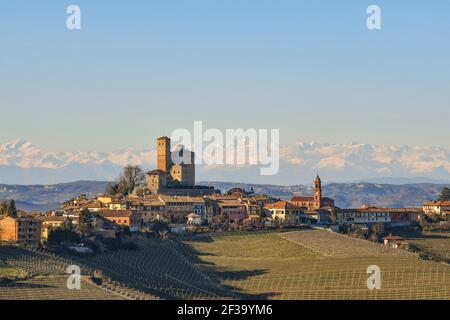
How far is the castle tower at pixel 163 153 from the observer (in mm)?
155375

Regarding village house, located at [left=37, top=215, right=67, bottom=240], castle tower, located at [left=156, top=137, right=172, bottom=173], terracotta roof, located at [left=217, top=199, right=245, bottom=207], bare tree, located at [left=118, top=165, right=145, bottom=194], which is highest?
castle tower, located at [left=156, top=137, right=172, bottom=173]

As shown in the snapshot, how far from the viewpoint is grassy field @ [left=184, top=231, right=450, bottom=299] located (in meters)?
86.0

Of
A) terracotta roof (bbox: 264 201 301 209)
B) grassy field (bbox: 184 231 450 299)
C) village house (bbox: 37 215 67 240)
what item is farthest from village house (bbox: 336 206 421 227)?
village house (bbox: 37 215 67 240)

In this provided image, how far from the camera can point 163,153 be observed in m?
156

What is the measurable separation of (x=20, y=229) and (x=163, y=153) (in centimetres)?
5620

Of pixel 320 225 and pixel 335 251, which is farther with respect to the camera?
pixel 320 225

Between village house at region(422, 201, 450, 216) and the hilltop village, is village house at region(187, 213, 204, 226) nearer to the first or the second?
the hilltop village

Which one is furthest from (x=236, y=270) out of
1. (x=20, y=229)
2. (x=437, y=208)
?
(x=437, y=208)
